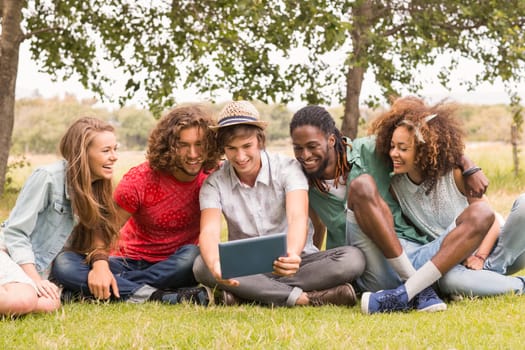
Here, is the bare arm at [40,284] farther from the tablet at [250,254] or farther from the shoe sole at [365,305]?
the shoe sole at [365,305]

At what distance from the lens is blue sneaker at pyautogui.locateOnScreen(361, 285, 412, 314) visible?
3.85 meters

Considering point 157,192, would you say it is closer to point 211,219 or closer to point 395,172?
point 211,219

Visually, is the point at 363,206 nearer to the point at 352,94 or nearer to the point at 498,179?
the point at 352,94

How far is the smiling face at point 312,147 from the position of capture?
4195 millimetres

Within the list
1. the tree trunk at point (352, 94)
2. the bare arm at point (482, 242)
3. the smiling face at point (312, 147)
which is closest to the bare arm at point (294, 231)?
the smiling face at point (312, 147)

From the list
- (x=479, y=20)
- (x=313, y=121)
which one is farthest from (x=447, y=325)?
(x=479, y=20)

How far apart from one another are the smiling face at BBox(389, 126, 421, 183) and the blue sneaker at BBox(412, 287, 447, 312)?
2.39 ft

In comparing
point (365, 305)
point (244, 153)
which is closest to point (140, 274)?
point (244, 153)

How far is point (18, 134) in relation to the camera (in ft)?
97.3

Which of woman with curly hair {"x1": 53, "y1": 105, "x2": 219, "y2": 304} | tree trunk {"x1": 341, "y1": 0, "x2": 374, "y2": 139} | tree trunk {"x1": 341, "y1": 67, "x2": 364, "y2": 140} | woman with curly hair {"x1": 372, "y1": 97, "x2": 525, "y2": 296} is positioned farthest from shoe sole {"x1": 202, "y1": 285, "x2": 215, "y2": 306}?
tree trunk {"x1": 341, "y1": 67, "x2": 364, "y2": 140}

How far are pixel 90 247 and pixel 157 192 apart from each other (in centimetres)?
56

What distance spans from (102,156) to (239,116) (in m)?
0.88

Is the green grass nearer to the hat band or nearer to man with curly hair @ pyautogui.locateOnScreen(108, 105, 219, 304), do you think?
man with curly hair @ pyautogui.locateOnScreen(108, 105, 219, 304)

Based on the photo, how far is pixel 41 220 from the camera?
4172 millimetres
